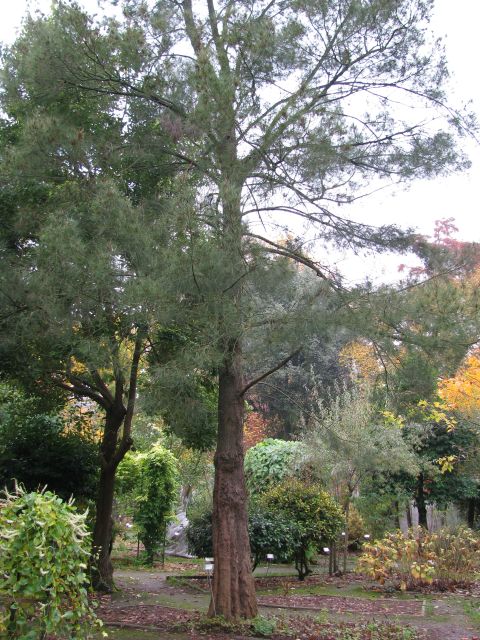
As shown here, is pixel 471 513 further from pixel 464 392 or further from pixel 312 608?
pixel 312 608

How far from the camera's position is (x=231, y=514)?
266 inches

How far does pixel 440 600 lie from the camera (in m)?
Answer: 8.88

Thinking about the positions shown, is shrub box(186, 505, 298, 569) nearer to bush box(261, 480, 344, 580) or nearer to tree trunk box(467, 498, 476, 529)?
bush box(261, 480, 344, 580)

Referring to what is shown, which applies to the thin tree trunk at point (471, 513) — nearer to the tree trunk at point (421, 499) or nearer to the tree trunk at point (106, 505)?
the tree trunk at point (421, 499)

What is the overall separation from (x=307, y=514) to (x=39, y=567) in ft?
29.0

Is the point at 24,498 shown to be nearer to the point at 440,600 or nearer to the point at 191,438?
the point at 191,438

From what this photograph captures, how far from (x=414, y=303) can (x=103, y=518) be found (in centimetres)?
607

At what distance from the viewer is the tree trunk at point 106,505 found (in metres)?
9.40

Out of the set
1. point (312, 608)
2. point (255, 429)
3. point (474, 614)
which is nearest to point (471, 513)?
point (312, 608)

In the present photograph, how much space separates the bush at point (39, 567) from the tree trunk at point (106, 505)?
243 inches


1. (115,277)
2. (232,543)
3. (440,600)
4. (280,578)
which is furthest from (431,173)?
(280,578)

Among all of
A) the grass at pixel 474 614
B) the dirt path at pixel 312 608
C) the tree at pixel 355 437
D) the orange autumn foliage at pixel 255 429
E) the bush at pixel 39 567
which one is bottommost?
the dirt path at pixel 312 608

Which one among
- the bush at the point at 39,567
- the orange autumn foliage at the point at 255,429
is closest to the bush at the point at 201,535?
the bush at the point at 39,567

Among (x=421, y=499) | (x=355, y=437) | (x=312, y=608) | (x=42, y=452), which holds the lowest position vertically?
A: (x=312, y=608)
